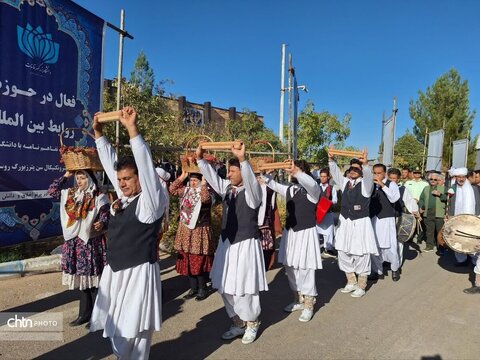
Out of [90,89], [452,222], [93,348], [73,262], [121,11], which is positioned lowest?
[93,348]

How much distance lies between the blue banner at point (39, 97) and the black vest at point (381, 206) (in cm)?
485

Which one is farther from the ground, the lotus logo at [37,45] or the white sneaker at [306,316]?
the lotus logo at [37,45]

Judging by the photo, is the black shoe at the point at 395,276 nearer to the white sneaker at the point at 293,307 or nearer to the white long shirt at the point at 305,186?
the white sneaker at the point at 293,307

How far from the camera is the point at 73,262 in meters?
3.48

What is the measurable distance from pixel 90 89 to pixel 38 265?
298 cm

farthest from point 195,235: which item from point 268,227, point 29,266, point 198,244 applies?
point 29,266

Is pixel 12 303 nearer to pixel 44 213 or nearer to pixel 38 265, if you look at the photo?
pixel 38 265

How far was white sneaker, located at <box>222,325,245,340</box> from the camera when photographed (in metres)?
3.40

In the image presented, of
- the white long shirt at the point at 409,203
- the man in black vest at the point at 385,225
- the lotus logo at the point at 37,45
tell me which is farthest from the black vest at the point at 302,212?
the lotus logo at the point at 37,45

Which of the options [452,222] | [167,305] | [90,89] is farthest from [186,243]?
[452,222]

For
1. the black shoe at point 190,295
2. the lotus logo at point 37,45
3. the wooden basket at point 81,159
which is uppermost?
the lotus logo at point 37,45

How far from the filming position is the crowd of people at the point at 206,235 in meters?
2.31

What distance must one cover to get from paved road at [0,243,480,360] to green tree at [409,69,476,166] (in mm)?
21307

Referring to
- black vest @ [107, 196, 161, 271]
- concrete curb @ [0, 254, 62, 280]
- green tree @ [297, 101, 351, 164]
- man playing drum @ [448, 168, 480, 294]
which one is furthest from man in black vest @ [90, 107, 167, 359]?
green tree @ [297, 101, 351, 164]
